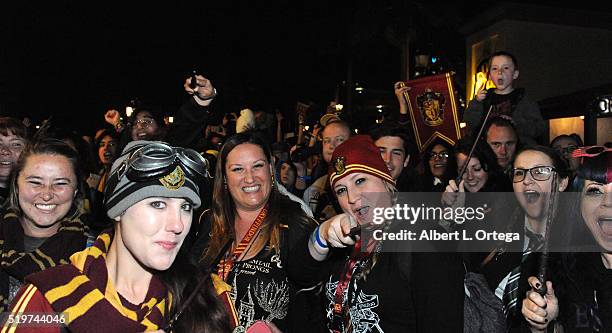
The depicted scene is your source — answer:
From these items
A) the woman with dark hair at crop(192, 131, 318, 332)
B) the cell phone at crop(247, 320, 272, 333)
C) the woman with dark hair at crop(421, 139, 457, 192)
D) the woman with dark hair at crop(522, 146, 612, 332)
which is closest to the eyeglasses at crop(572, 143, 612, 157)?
the woman with dark hair at crop(522, 146, 612, 332)

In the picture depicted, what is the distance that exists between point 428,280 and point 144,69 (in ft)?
94.9

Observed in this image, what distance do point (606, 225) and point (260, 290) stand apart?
7.66 ft

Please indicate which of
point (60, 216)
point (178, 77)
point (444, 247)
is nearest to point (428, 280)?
point (444, 247)

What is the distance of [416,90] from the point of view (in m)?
6.16

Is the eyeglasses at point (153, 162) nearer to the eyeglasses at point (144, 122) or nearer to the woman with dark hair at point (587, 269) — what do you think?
the woman with dark hair at point (587, 269)

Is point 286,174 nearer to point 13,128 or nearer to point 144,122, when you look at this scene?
point 144,122

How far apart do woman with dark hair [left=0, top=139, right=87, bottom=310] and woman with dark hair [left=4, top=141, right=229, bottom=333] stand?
1.10 metres

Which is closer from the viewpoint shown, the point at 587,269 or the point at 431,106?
the point at 587,269

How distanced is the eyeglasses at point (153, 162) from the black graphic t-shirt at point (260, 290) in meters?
1.34

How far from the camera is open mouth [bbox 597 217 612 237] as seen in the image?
10.2 ft

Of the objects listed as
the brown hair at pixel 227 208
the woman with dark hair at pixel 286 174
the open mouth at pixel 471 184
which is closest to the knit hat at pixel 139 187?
the brown hair at pixel 227 208

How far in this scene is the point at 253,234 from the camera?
4414 mm

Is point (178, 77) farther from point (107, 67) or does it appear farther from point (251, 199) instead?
point (251, 199)

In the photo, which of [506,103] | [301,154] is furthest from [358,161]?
[301,154]
